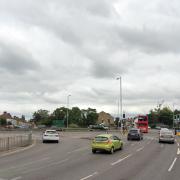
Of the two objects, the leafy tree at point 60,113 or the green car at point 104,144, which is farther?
the leafy tree at point 60,113

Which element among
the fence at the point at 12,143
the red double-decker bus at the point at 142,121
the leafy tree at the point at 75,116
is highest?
the leafy tree at the point at 75,116

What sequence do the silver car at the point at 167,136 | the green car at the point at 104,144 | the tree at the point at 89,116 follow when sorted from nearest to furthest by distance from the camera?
the green car at the point at 104,144, the silver car at the point at 167,136, the tree at the point at 89,116

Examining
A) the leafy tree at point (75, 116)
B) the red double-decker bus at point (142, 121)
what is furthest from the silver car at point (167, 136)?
the leafy tree at point (75, 116)

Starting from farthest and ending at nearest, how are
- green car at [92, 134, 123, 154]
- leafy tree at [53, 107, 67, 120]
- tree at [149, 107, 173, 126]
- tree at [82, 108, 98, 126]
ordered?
tree at [149, 107, 173, 126] < leafy tree at [53, 107, 67, 120] < tree at [82, 108, 98, 126] < green car at [92, 134, 123, 154]

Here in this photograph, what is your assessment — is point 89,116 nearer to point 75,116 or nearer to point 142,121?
point 75,116

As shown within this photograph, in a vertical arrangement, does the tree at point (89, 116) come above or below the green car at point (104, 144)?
above

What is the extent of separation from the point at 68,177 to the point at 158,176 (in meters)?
3.81

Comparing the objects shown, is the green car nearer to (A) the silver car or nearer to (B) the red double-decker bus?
(A) the silver car

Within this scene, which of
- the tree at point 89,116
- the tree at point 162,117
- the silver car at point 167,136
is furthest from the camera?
the tree at point 162,117

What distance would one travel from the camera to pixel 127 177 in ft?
51.8

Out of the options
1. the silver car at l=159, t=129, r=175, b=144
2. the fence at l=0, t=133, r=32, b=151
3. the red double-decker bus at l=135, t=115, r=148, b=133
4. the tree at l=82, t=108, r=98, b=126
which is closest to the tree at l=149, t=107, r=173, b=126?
the tree at l=82, t=108, r=98, b=126

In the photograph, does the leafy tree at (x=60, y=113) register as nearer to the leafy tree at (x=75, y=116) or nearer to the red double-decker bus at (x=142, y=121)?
the leafy tree at (x=75, y=116)

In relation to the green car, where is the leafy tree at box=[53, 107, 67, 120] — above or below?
above

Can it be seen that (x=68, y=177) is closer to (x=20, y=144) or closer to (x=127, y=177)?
(x=127, y=177)
